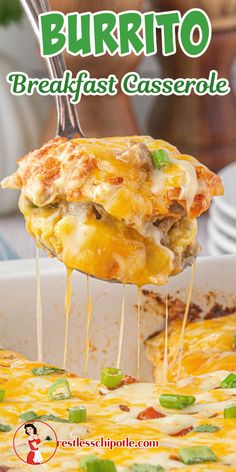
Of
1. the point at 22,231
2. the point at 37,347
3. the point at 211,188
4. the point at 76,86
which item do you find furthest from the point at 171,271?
the point at 22,231

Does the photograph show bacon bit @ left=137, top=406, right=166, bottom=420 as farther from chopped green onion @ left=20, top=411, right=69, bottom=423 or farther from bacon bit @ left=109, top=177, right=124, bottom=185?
bacon bit @ left=109, top=177, right=124, bottom=185

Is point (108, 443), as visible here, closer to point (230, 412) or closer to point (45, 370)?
Result: point (230, 412)

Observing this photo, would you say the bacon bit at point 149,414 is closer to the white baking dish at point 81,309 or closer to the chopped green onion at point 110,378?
the chopped green onion at point 110,378

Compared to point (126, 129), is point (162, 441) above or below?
below

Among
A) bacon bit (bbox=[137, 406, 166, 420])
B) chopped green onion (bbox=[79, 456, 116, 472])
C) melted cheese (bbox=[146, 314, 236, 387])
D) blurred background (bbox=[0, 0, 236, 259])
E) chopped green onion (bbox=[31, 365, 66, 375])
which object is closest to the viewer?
chopped green onion (bbox=[79, 456, 116, 472])

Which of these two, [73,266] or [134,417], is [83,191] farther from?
[134,417]

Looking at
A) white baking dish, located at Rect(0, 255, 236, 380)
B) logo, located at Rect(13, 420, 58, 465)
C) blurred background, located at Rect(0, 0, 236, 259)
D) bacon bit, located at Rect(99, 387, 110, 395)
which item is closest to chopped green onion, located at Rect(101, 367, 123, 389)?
bacon bit, located at Rect(99, 387, 110, 395)
